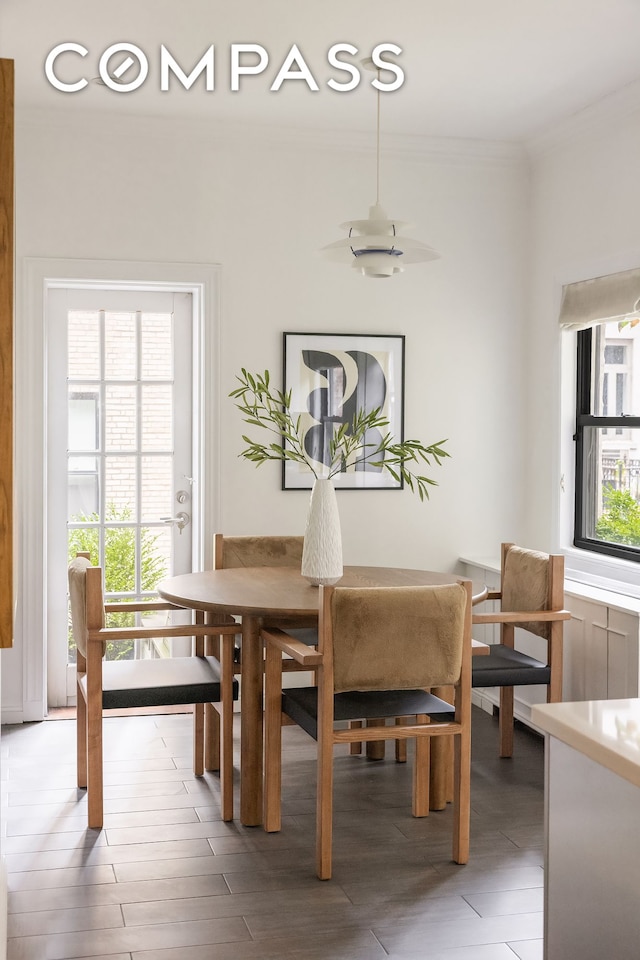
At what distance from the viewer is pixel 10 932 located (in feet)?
8.53

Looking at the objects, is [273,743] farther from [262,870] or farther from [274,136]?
[274,136]

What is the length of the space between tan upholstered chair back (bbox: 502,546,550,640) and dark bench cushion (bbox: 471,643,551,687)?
0.51 ft

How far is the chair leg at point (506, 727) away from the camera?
408cm

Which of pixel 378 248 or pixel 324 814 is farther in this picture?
pixel 378 248

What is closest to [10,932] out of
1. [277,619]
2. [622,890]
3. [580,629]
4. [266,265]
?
[277,619]

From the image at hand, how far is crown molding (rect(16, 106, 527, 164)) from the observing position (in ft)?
14.6

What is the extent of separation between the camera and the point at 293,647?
304 cm

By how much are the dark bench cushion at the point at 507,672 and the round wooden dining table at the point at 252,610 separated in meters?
0.35

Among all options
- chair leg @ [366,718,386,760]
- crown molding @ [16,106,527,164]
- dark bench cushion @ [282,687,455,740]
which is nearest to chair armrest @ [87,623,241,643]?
dark bench cushion @ [282,687,455,740]

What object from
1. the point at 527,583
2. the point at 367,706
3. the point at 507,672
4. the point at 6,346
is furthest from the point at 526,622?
the point at 6,346

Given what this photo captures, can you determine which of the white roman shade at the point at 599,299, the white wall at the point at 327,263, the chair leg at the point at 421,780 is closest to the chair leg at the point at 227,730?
the chair leg at the point at 421,780

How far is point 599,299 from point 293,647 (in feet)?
7.56

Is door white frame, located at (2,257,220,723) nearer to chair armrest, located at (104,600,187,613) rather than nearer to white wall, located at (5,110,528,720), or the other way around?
white wall, located at (5,110,528,720)

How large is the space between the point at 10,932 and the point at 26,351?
8.60 feet
